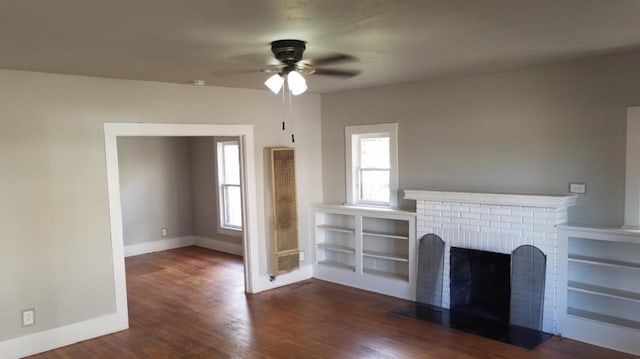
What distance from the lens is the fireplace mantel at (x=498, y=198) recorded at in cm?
420

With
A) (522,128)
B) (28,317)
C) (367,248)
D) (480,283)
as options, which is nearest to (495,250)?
(480,283)

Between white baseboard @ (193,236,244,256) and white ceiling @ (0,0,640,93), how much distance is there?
4.07 meters

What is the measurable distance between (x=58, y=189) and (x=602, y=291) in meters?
4.86

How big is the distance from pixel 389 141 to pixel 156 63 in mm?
2901

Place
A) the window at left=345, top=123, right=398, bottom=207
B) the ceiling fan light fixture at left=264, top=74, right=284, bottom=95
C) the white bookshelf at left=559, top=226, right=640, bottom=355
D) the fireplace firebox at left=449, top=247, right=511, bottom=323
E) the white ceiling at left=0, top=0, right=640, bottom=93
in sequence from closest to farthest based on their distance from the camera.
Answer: the white ceiling at left=0, top=0, right=640, bottom=93 < the ceiling fan light fixture at left=264, top=74, right=284, bottom=95 < the white bookshelf at left=559, top=226, right=640, bottom=355 < the fireplace firebox at left=449, top=247, right=511, bottom=323 < the window at left=345, top=123, right=398, bottom=207

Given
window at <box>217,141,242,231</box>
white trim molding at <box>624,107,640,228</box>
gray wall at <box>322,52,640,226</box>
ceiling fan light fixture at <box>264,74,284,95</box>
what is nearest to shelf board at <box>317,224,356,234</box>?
gray wall at <box>322,52,640,226</box>

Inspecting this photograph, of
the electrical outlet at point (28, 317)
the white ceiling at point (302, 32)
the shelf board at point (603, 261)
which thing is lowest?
the electrical outlet at point (28, 317)

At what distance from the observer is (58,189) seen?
4281mm

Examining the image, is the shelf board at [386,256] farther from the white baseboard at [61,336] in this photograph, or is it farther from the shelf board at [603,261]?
the white baseboard at [61,336]

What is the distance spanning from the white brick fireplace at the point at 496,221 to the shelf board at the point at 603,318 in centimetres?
18

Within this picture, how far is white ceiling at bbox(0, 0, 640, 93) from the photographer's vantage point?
2406 millimetres

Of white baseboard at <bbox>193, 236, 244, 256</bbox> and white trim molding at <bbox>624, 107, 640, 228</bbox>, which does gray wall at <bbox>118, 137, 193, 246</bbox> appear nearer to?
white baseboard at <bbox>193, 236, 244, 256</bbox>

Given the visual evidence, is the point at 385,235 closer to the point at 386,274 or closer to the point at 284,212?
the point at 386,274

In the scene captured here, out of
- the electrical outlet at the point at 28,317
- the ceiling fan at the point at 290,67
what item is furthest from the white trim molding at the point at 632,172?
the electrical outlet at the point at 28,317
